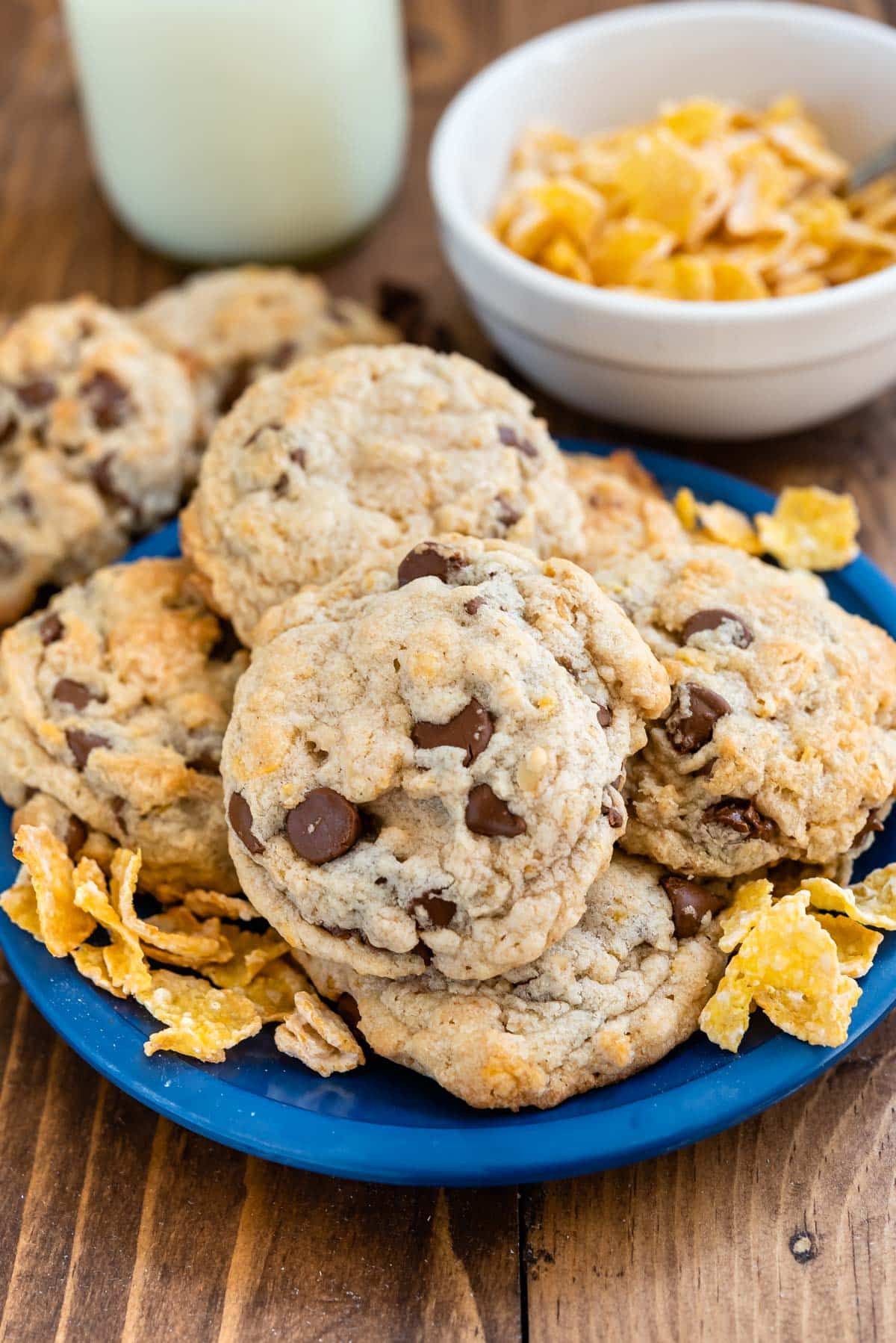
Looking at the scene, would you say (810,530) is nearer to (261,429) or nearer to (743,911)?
(743,911)

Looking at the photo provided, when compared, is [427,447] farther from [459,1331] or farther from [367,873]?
[459,1331]

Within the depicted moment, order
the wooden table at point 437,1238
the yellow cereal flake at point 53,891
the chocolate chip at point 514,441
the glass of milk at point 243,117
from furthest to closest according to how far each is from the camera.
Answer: the glass of milk at point 243,117
the chocolate chip at point 514,441
the yellow cereal flake at point 53,891
the wooden table at point 437,1238

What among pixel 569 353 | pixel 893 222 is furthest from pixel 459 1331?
pixel 893 222

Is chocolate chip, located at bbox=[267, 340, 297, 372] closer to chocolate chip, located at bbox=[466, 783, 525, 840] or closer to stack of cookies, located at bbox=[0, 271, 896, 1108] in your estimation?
stack of cookies, located at bbox=[0, 271, 896, 1108]

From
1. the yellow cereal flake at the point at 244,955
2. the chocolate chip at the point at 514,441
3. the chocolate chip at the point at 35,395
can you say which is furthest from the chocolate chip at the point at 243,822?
the chocolate chip at the point at 35,395

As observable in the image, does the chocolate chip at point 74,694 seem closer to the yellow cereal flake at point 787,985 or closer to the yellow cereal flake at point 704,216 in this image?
the yellow cereal flake at point 787,985
